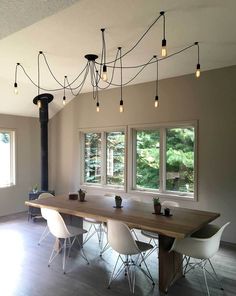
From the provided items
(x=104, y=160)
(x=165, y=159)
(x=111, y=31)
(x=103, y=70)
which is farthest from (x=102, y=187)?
(x=111, y=31)

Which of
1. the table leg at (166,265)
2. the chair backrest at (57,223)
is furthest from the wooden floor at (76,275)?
the chair backrest at (57,223)

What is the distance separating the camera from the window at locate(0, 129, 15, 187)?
6.23m

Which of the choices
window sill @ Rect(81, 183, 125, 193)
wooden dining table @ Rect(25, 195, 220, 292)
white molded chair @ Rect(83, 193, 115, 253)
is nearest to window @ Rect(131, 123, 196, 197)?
window sill @ Rect(81, 183, 125, 193)

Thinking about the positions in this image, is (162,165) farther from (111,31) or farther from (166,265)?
(111,31)

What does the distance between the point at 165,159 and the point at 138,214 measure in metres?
2.15

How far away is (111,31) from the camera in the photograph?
3.14 meters

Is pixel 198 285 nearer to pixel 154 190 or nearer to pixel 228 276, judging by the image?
pixel 228 276

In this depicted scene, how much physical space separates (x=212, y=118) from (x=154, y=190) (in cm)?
180

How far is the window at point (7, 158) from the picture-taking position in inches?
245

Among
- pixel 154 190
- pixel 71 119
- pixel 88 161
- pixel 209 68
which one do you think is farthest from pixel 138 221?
pixel 71 119

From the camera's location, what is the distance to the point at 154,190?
533 cm

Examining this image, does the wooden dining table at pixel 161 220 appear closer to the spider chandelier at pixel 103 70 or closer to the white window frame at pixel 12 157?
the spider chandelier at pixel 103 70

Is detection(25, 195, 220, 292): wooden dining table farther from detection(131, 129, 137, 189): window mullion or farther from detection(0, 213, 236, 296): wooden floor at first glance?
detection(131, 129, 137, 189): window mullion

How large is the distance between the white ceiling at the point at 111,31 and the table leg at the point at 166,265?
94.2 inches
